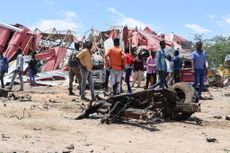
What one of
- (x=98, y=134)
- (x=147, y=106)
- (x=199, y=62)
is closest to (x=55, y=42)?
(x=199, y=62)

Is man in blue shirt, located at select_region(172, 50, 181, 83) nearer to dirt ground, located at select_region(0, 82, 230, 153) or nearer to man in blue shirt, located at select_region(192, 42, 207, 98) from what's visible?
man in blue shirt, located at select_region(192, 42, 207, 98)

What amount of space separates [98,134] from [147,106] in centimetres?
197

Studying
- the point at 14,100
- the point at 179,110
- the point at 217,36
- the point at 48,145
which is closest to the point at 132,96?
the point at 179,110

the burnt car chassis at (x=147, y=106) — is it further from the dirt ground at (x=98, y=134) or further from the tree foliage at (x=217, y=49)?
the tree foliage at (x=217, y=49)

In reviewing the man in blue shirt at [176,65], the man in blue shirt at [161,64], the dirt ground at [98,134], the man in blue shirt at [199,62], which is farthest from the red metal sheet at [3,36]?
the dirt ground at [98,134]

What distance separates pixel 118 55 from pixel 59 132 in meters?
5.33

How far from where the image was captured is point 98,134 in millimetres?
8438

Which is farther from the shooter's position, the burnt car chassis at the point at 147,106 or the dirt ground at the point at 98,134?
the burnt car chassis at the point at 147,106

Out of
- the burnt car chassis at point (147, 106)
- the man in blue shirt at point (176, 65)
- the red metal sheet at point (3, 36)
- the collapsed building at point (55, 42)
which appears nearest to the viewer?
the burnt car chassis at point (147, 106)

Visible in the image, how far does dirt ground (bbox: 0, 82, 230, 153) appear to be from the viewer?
287 inches

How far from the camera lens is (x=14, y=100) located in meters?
13.8

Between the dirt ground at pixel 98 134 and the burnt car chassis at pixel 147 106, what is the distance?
225mm

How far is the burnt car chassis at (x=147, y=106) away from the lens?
9711 millimetres

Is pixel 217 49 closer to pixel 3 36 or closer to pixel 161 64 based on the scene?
pixel 3 36
